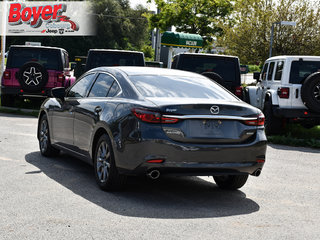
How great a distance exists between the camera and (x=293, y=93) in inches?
518

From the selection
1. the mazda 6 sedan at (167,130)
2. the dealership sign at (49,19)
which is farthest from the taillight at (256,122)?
the dealership sign at (49,19)

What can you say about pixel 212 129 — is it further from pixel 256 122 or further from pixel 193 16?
pixel 193 16

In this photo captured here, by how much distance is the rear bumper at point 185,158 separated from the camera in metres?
6.11

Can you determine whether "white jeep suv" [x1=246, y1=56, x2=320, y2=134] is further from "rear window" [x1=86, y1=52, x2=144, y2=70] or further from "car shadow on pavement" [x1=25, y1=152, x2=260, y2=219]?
"car shadow on pavement" [x1=25, y1=152, x2=260, y2=219]

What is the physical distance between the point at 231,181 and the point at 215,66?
24.7 feet

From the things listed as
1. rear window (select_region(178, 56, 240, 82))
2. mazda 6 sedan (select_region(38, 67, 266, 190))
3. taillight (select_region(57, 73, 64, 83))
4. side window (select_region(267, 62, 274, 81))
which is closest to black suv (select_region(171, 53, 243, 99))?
rear window (select_region(178, 56, 240, 82))

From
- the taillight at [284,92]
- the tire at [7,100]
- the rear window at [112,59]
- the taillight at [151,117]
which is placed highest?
the taillight at [151,117]

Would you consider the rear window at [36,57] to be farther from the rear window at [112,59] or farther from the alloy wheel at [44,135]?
the alloy wheel at [44,135]

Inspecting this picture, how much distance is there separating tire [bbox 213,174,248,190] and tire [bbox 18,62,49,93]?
32.2 ft

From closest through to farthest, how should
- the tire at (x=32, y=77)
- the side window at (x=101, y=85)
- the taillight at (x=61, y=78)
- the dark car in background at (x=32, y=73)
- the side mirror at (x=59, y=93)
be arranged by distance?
the side window at (x=101, y=85) < the side mirror at (x=59, y=93) < the tire at (x=32, y=77) < the dark car in background at (x=32, y=73) < the taillight at (x=61, y=78)

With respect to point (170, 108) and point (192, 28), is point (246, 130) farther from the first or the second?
point (192, 28)

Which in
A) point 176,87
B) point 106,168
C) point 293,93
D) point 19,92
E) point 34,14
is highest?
point 34,14

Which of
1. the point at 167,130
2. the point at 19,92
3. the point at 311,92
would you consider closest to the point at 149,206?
the point at 167,130

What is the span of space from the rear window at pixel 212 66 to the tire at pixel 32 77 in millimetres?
4249
